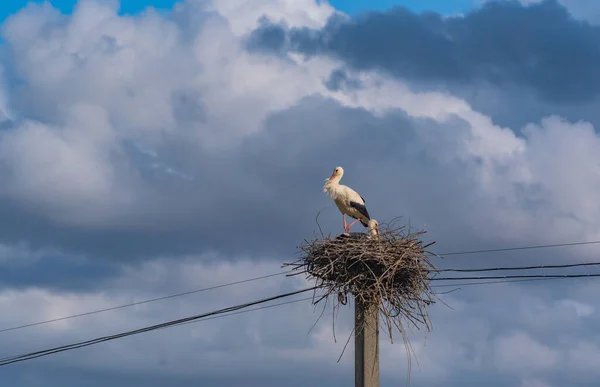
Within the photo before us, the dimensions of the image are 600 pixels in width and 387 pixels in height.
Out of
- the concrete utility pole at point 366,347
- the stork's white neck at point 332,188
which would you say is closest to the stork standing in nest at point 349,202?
the stork's white neck at point 332,188

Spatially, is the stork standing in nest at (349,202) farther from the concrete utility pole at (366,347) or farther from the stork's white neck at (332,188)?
the concrete utility pole at (366,347)

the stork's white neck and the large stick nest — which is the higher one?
the stork's white neck

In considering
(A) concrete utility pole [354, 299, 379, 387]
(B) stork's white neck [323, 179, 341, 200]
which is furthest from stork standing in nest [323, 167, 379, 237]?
(A) concrete utility pole [354, 299, 379, 387]

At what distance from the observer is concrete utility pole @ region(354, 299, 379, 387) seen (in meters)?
10.3

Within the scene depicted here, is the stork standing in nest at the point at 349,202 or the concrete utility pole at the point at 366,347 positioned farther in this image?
the stork standing in nest at the point at 349,202

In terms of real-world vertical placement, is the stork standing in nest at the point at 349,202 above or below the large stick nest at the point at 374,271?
above

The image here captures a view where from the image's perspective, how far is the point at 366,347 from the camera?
1041 centimetres

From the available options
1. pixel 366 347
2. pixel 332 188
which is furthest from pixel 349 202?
pixel 366 347

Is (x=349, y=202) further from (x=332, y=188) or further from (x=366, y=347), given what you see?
(x=366, y=347)

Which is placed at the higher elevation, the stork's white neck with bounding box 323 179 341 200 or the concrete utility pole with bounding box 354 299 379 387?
the stork's white neck with bounding box 323 179 341 200

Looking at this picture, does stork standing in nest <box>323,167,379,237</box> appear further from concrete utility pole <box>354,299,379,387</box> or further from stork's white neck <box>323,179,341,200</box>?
concrete utility pole <box>354,299,379,387</box>

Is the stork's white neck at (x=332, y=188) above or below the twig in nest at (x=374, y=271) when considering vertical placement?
above

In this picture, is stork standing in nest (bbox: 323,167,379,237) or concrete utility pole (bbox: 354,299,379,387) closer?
concrete utility pole (bbox: 354,299,379,387)

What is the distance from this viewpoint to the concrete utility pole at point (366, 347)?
10.3 metres
